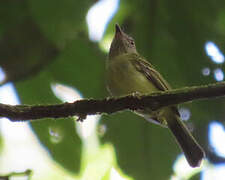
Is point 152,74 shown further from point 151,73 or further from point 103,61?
point 103,61


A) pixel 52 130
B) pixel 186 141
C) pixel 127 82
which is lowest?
pixel 186 141

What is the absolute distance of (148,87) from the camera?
388cm

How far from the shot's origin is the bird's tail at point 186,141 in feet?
11.3

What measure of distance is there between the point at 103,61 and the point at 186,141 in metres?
0.95

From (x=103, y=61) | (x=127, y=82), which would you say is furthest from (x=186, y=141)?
(x=103, y=61)

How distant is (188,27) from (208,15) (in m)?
0.17

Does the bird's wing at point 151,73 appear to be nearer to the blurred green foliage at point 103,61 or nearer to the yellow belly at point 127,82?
the yellow belly at point 127,82

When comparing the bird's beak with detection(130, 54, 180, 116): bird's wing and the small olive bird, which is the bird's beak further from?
detection(130, 54, 180, 116): bird's wing

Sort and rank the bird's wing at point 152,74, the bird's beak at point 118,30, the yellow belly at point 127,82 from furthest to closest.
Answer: the bird's beak at point 118,30 < the yellow belly at point 127,82 < the bird's wing at point 152,74

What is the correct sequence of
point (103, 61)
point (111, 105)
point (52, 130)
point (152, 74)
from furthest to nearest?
point (152, 74)
point (103, 61)
point (52, 130)
point (111, 105)

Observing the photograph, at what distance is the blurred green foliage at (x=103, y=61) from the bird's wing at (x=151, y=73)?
0.20 metres

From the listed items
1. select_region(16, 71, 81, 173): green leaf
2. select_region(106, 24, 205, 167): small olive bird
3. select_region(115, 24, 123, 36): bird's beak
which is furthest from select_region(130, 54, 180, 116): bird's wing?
select_region(16, 71, 81, 173): green leaf

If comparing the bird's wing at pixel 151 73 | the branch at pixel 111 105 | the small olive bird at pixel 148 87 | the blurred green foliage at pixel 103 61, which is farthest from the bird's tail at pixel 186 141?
the branch at pixel 111 105

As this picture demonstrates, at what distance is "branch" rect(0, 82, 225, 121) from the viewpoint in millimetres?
2109
